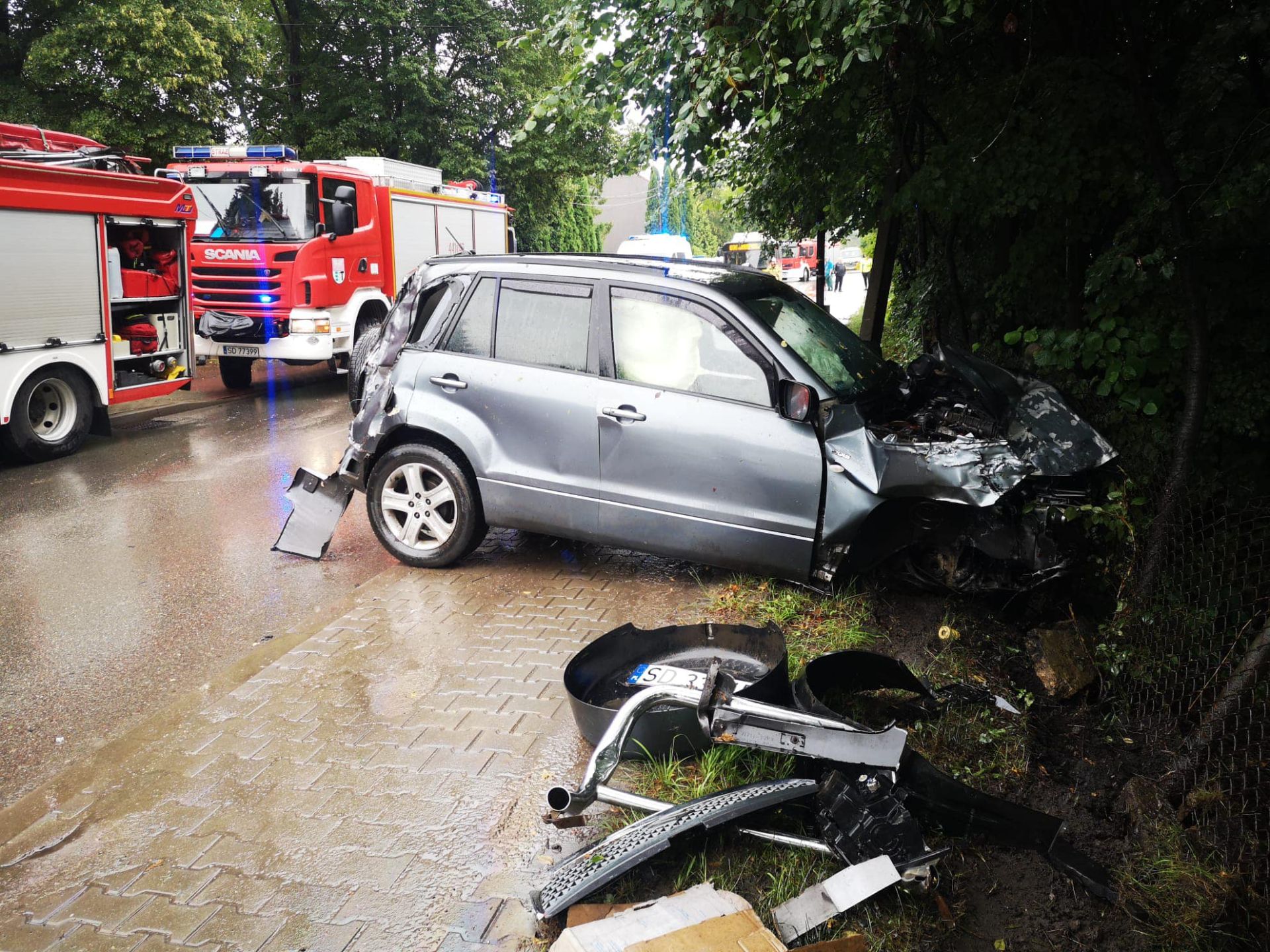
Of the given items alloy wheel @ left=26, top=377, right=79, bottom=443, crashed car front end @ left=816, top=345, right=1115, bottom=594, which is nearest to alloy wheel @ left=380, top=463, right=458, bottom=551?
crashed car front end @ left=816, top=345, right=1115, bottom=594

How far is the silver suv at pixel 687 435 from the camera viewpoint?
4641 millimetres

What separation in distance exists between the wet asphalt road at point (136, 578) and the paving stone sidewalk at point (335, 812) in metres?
0.57

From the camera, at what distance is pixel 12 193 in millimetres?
8656

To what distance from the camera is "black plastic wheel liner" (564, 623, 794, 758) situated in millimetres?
3570

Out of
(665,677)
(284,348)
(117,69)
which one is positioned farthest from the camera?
(117,69)

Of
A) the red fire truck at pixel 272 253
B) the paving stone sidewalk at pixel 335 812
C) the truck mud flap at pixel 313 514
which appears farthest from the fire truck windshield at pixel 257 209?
the paving stone sidewalk at pixel 335 812

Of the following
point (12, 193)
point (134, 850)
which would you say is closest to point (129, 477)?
point (12, 193)

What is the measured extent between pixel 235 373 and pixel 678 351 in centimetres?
1057

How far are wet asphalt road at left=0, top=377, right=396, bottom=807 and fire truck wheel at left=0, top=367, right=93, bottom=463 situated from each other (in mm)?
189

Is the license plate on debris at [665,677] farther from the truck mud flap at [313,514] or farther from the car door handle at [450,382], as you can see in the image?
the truck mud flap at [313,514]

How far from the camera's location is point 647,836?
2.95m

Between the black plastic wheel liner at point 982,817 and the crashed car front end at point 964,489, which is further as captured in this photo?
the crashed car front end at point 964,489

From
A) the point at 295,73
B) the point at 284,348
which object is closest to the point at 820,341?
the point at 284,348

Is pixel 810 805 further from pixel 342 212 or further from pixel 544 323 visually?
pixel 342 212
